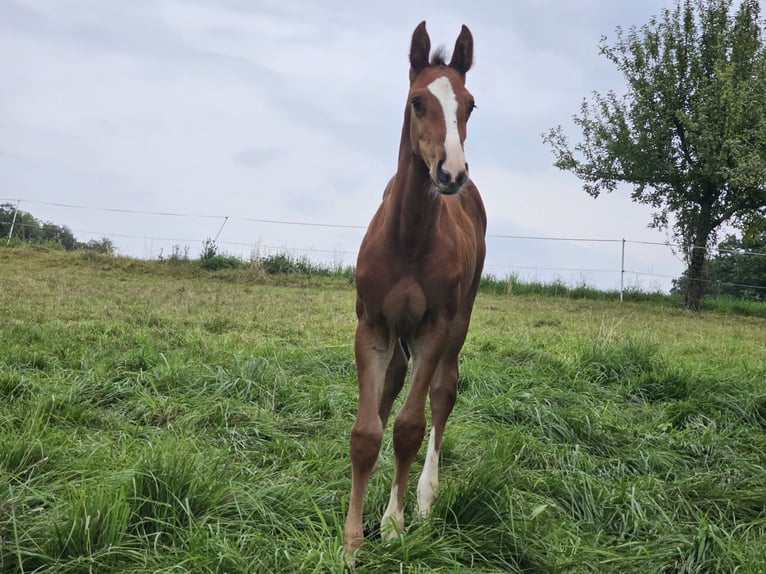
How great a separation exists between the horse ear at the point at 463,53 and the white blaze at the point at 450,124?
31 centimetres

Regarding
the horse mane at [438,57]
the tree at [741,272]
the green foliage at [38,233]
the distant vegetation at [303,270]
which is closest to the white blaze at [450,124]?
the horse mane at [438,57]

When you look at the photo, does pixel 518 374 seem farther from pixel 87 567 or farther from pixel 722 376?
pixel 87 567

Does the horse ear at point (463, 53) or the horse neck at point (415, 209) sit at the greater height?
the horse ear at point (463, 53)

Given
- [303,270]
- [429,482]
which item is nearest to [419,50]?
[429,482]

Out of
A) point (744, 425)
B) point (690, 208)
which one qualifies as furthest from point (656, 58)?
point (744, 425)

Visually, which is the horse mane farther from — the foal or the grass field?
the grass field

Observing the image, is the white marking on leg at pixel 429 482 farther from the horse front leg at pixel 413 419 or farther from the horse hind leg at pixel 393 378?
the horse hind leg at pixel 393 378

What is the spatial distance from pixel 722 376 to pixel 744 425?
1154 mm

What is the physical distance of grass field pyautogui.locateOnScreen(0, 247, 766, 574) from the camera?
2.06m

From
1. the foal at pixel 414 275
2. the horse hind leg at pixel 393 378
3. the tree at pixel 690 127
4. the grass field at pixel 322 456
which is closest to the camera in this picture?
the grass field at pixel 322 456

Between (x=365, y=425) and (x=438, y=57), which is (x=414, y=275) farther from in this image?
(x=438, y=57)

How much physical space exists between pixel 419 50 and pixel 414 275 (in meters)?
1.02

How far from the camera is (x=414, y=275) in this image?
2.59 metres

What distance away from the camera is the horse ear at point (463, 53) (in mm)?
2754
